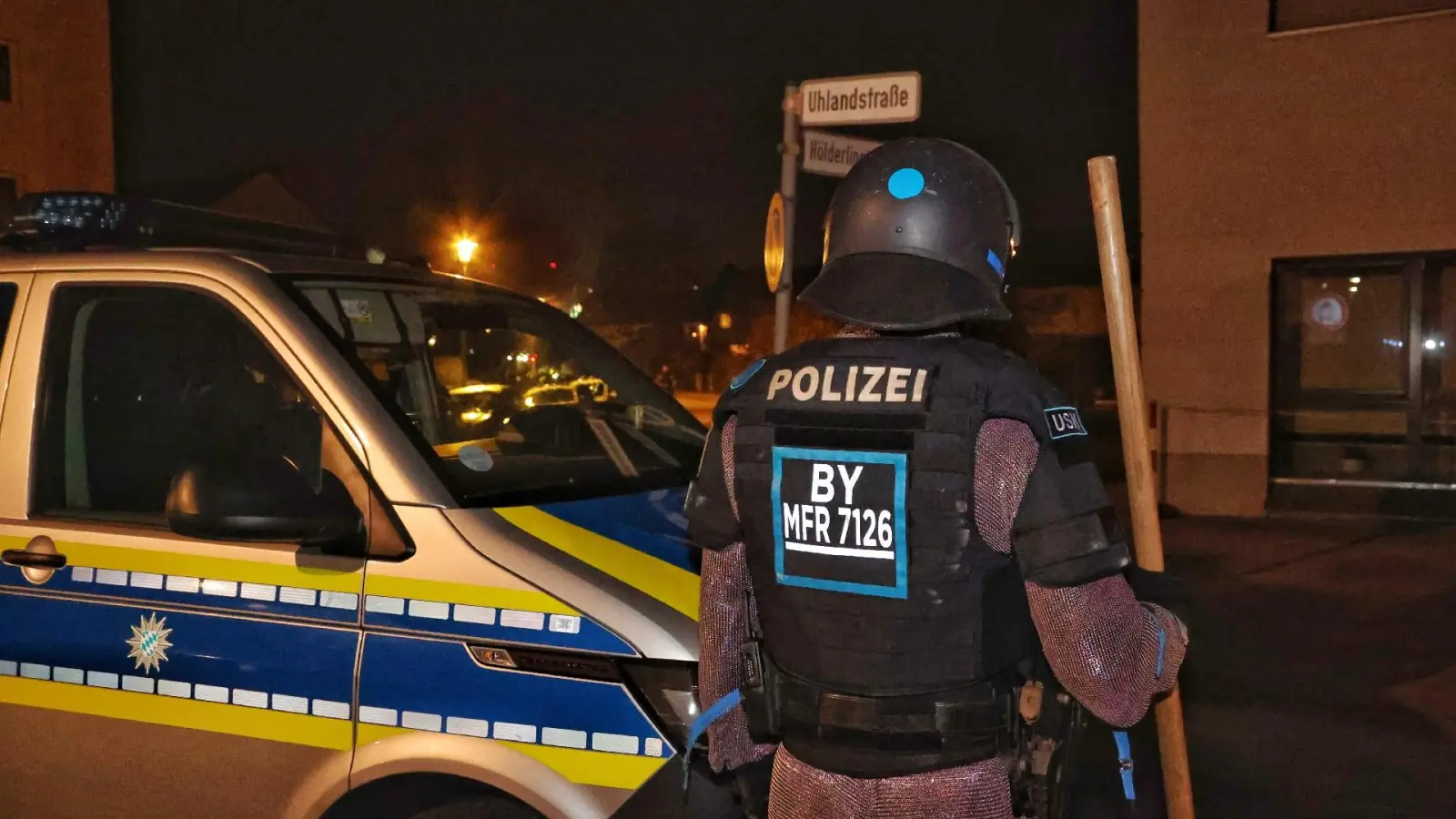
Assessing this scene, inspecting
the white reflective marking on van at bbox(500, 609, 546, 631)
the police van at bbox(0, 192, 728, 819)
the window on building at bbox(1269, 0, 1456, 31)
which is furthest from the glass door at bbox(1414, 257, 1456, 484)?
the white reflective marking on van at bbox(500, 609, 546, 631)

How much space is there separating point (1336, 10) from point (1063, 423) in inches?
421

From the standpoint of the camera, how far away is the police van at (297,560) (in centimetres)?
253

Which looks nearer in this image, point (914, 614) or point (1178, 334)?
point (914, 614)

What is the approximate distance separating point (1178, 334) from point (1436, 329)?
2.12 m

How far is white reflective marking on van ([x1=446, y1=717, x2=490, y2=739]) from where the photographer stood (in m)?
2.54

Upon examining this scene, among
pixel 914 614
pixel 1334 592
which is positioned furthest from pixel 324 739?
pixel 1334 592

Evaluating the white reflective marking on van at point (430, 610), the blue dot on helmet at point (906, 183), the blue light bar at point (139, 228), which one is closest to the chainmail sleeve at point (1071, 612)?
the blue dot on helmet at point (906, 183)

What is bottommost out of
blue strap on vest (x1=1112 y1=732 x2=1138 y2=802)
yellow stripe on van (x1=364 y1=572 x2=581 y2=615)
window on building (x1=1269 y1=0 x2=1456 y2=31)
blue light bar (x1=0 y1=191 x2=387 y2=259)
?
blue strap on vest (x1=1112 y1=732 x2=1138 y2=802)

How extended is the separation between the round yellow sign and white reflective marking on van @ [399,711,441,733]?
3616 mm

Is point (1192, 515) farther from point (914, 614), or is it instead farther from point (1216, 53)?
point (914, 614)

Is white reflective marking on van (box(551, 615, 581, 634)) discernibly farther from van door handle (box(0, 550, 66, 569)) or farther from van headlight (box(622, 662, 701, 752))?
van door handle (box(0, 550, 66, 569))

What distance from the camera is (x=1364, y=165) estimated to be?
10461 mm

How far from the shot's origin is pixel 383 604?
2641 millimetres

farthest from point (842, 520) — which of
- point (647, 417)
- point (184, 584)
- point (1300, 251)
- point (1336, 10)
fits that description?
point (1336, 10)
